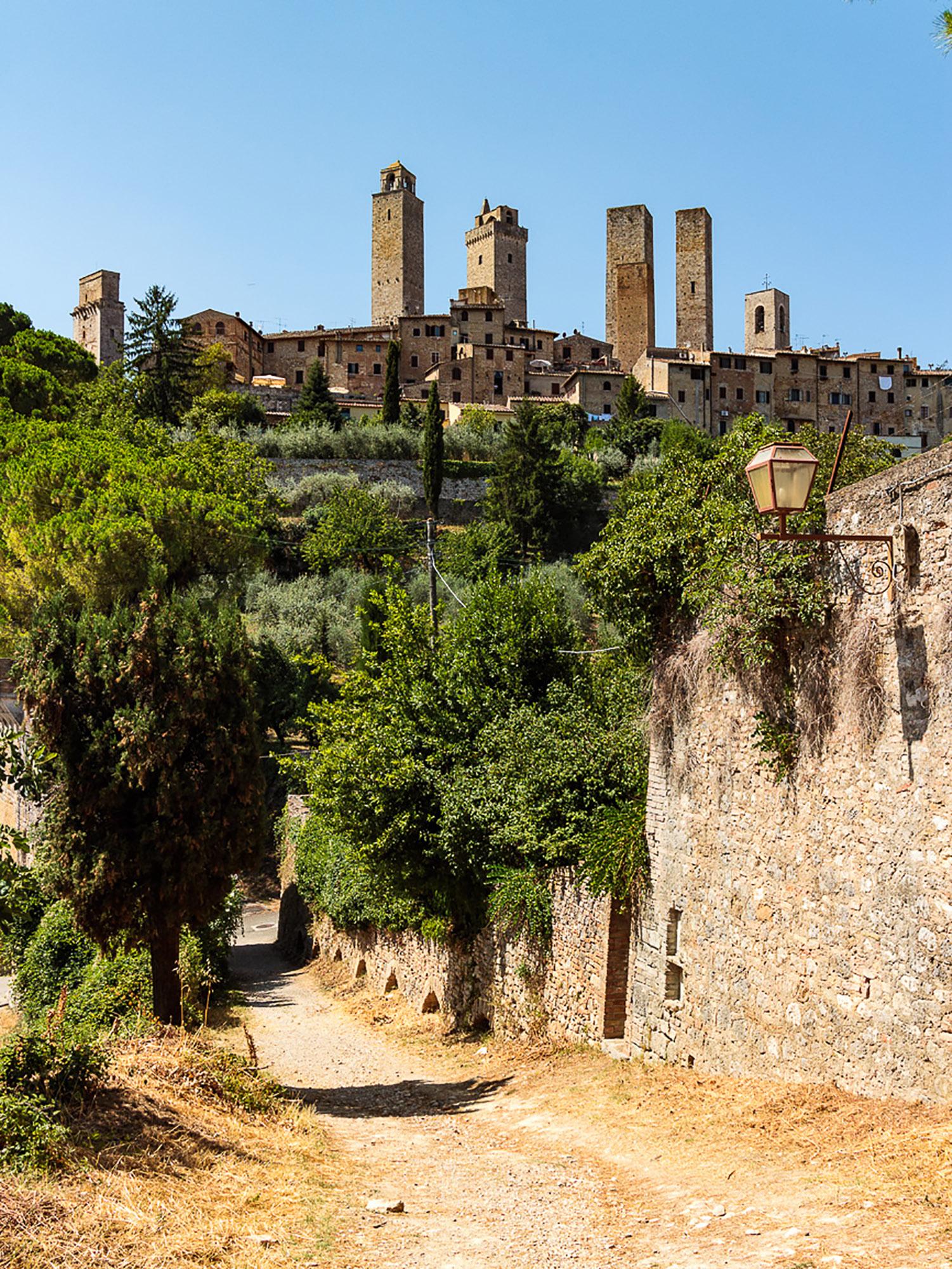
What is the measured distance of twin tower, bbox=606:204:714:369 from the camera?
109312 millimetres

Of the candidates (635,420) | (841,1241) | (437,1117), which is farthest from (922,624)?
(635,420)

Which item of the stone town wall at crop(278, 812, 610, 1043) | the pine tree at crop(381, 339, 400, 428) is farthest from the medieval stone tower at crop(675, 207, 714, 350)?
the stone town wall at crop(278, 812, 610, 1043)

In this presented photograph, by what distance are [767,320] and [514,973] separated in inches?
4080

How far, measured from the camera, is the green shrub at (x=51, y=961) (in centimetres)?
1945

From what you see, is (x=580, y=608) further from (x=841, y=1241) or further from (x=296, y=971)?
(x=841, y=1241)

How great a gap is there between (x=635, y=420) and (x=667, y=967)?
73816 millimetres

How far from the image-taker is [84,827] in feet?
42.4

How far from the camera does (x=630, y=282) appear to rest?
11000cm

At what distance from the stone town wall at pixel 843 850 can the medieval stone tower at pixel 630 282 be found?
101 metres

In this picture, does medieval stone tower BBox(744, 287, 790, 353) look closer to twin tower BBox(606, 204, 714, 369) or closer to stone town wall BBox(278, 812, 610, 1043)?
twin tower BBox(606, 204, 714, 369)

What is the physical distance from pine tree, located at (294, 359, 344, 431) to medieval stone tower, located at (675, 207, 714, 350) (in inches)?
1637

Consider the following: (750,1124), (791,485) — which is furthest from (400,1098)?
(791,485)

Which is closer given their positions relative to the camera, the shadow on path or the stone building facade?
the shadow on path

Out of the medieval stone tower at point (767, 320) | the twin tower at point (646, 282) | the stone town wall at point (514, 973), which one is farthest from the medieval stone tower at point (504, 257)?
the stone town wall at point (514, 973)
